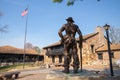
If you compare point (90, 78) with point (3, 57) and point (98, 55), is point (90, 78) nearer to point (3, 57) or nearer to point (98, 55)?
point (98, 55)

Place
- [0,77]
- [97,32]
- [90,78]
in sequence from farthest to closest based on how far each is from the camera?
[97,32], [0,77], [90,78]

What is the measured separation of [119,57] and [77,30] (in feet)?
72.6

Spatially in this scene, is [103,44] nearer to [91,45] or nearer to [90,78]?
[91,45]

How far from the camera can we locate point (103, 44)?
35125 mm

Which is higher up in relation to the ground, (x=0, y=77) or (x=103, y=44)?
(x=103, y=44)

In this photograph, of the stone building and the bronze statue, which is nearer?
the bronze statue

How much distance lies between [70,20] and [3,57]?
35.7 metres

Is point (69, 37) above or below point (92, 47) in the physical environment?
below

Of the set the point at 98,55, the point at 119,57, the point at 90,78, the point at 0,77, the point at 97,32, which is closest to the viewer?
the point at 90,78

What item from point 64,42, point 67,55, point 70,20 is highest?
point 70,20

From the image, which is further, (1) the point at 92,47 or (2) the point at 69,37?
(1) the point at 92,47

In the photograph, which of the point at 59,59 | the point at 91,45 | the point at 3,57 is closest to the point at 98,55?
the point at 91,45

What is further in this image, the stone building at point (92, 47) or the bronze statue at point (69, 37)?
the stone building at point (92, 47)

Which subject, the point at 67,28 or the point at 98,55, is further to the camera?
the point at 98,55
